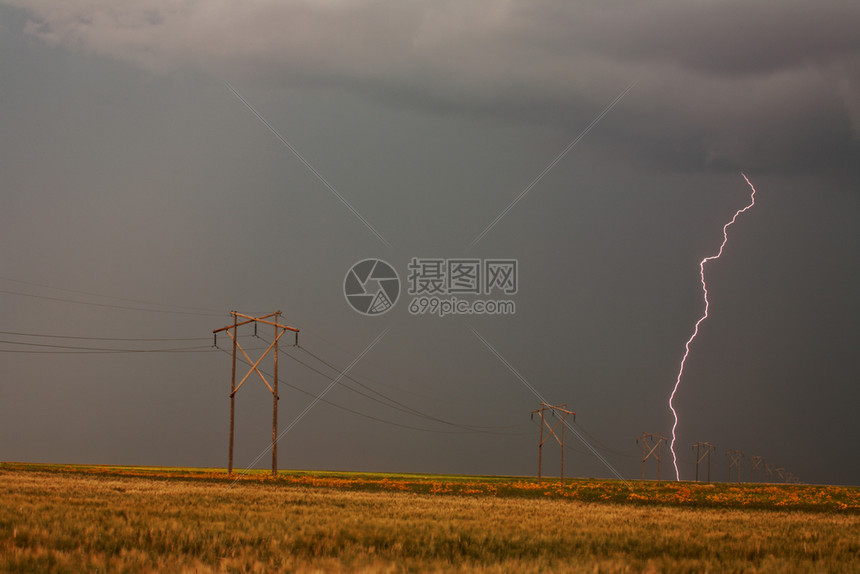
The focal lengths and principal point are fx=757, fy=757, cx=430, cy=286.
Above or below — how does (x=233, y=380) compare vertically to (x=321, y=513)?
above

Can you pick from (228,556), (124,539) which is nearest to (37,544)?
(124,539)

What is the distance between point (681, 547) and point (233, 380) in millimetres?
38968

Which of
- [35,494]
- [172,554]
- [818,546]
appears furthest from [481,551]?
[35,494]

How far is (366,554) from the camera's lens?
42.4ft

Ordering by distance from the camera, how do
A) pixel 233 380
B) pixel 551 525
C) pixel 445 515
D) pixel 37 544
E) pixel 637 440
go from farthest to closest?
pixel 637 440 → pixel 233 380 → pixel 445 515 → pixel 551 525 → pixel 37 544

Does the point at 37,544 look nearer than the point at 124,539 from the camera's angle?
Yes

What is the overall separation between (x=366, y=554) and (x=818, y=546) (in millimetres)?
11769

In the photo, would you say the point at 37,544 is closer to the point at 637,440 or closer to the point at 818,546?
the point at 818,546

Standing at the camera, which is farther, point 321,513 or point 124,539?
point 321,513

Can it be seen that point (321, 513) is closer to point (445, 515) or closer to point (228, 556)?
point (445, 515)

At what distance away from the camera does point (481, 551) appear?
14.5 m

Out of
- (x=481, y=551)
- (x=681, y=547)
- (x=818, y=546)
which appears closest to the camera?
(x=481, y=551)

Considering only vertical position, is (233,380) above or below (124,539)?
above

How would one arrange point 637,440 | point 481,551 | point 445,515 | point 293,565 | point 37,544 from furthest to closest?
1. point 637,440
2. point 445,515
3. point 481,551
4. point 37,544
5. point 293,565
